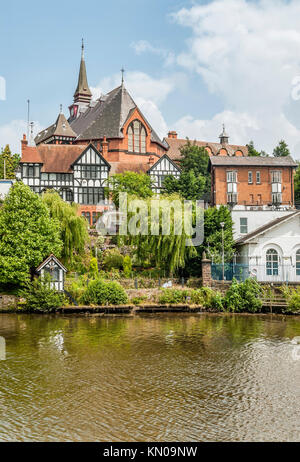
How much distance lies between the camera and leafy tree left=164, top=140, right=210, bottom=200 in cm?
5297

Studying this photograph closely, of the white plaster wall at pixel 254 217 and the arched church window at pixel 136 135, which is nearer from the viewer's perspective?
the white plaster wall at pixel 254 217

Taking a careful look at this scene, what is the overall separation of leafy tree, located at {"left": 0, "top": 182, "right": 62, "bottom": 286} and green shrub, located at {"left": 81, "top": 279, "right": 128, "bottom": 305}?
13.4 ft

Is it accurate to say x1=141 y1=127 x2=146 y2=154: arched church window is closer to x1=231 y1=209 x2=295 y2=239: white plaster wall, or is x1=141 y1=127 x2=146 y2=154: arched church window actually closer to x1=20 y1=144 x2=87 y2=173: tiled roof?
x1=20 y1=144 x2=87 y2=173: tiled roof

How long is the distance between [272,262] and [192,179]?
20.7m

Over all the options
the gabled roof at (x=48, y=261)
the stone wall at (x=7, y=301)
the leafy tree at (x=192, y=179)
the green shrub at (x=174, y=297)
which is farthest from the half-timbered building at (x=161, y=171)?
the stone wall at (x=7, y=301)

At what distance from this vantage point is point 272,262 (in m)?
34.3

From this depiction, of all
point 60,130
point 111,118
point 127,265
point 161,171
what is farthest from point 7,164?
point 127,265

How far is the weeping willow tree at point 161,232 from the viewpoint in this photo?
33562mm

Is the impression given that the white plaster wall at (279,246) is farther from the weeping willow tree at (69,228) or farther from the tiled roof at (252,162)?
the tiled roof at (252,162)

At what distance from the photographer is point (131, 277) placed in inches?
1396

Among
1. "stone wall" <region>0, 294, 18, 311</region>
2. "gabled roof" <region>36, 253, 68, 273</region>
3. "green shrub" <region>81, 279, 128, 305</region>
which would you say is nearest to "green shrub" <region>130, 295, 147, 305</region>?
"green shrub" <region>81, 279, 128, 305</region>

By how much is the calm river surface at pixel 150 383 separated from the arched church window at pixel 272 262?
9438 mm

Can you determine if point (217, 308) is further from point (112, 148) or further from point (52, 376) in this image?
point (112, 148)

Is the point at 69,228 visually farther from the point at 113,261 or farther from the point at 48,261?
the point at 113,261
